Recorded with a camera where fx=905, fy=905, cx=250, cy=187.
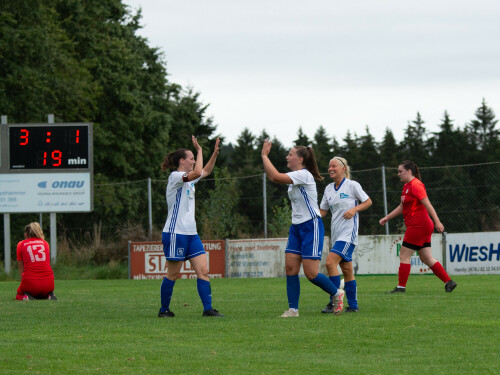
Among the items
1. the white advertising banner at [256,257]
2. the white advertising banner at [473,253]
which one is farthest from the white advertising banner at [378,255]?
the white advertising banner at [256,257]

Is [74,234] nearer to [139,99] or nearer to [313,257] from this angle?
[139,99]

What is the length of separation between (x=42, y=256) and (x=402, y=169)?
580 cm

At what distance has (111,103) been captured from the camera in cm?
4634

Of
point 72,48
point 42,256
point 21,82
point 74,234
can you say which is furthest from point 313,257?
point 72,48

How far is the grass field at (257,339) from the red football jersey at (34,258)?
5.54ft

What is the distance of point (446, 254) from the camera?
22438mm

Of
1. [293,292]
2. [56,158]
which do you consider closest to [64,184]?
[56,158]

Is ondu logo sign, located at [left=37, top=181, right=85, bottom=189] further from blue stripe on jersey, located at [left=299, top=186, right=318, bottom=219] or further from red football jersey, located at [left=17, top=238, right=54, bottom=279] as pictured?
blue stripe on jersey, located at [left=299, top=186, right=318, bottom=219]

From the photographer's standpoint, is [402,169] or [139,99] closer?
[402,169]

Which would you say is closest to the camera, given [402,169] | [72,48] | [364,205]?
[364,205]

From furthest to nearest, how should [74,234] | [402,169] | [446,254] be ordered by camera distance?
[74,234] < [446,254] < [402,169]

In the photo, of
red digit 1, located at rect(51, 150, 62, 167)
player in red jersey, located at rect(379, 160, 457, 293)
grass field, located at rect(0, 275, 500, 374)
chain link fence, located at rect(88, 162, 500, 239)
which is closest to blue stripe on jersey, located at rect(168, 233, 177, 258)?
grass field, located at rect(0, 275, 500, 374)

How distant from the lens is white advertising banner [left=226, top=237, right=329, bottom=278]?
937 inches

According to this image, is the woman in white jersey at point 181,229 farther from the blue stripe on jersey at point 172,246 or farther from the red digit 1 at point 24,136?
the red digit 1 at point 24,136
